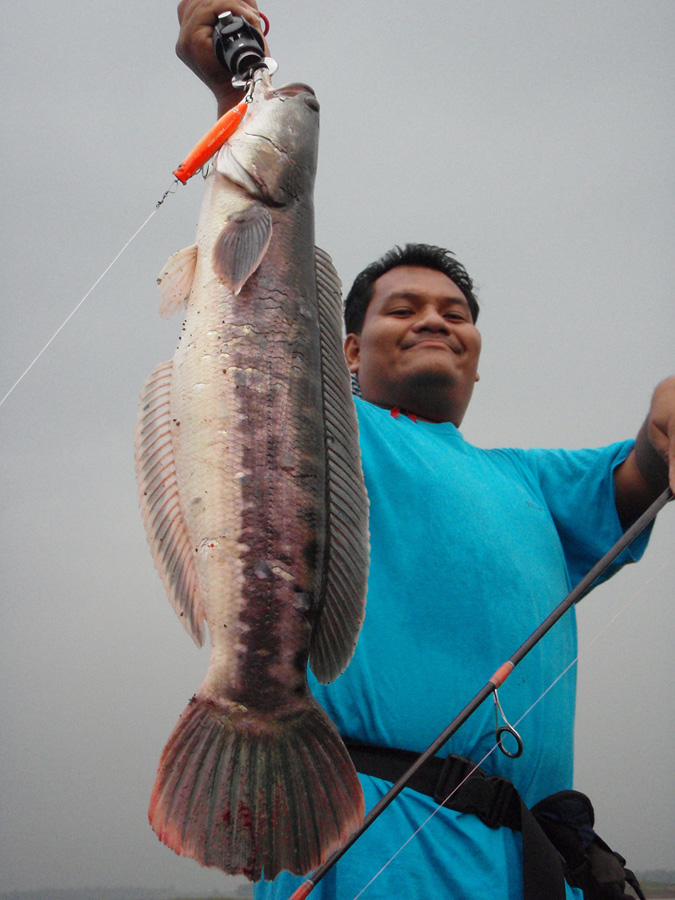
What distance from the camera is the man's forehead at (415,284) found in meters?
3.11

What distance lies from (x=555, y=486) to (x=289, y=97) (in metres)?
1.59

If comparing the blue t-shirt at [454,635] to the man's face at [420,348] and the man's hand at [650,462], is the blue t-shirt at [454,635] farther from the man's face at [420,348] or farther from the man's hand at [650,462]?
the man's face at [420,348]

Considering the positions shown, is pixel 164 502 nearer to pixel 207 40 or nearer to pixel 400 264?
pixel 207 40

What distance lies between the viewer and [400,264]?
3303 mm

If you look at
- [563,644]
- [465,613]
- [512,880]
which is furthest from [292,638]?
[563,644]

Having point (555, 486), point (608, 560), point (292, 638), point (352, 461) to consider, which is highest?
point (555, 486)

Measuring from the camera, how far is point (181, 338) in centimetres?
159

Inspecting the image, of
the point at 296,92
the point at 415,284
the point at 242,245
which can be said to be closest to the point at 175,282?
the point at 242,245

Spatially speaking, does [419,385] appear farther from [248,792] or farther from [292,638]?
[248,792]

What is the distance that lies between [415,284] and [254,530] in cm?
191

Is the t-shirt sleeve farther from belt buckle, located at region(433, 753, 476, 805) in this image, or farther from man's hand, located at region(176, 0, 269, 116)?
man's hand, located at region(176, 0, 269, 116)

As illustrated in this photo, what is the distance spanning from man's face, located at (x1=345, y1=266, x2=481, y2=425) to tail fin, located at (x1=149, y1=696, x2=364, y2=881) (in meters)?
1.73

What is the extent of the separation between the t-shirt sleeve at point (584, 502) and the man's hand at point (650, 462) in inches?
2.0

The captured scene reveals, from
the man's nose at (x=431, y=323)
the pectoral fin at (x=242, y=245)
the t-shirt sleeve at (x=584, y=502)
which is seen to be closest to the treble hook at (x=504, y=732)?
the t-shirt sleeve at (x=584, y=502)
